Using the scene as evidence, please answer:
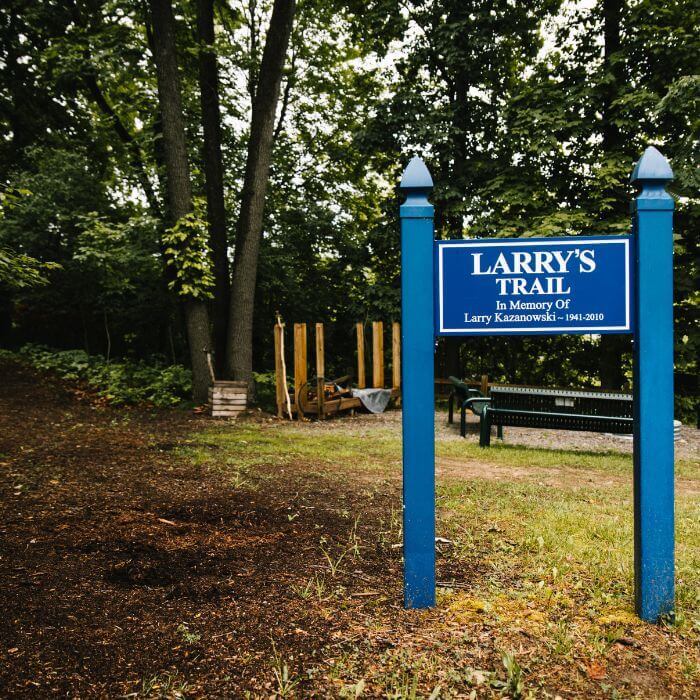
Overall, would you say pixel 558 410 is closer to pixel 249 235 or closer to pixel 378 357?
pixel 378 357

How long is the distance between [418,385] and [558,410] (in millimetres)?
5834

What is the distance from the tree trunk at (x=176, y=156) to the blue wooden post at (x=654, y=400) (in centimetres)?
895

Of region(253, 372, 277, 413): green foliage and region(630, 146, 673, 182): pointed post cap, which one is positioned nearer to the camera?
region(630, 146, 673, 182): pointed post cap

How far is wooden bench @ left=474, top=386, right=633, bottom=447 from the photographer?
688 cm

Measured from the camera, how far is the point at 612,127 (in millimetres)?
12234

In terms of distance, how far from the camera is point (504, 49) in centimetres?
1322

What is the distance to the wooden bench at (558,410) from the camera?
22.6ft

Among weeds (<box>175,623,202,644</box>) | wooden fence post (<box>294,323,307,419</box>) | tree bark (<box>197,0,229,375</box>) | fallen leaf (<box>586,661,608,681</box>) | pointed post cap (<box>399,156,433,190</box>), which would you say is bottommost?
fallen leaf (<box>586,661,608,681</box>)

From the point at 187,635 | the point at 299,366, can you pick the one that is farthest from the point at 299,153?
the point at 187,635

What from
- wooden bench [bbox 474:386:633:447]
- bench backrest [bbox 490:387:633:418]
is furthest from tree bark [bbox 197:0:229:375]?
bench backrest [bbox 490:387:633:418]

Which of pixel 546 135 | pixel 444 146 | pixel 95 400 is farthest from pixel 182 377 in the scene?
pixel 546 135

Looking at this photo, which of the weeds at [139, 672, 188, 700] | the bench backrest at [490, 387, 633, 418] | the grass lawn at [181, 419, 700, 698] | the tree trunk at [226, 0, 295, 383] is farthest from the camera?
the tree trunk at [226, 0, 295, 383]

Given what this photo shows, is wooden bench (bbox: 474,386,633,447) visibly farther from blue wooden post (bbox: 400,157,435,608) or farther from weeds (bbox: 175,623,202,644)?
weeds (bbox: 175,623,202,644)

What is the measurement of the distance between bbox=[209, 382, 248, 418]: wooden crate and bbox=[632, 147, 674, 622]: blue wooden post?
8.00m
